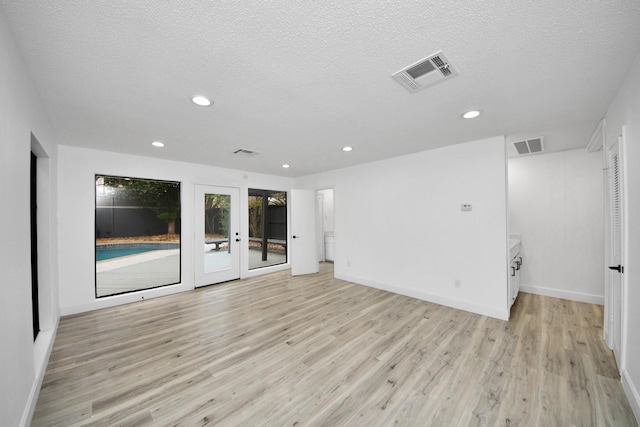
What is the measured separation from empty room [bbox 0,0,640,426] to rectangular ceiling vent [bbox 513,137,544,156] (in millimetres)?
50

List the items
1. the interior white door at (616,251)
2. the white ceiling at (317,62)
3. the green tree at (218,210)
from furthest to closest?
the green tree at (218,210) → the interior white door at (616,251) → the white ceiling at (317,62)

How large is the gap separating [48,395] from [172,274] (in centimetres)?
479

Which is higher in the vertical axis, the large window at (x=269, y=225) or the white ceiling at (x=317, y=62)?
the white ceiling at (x=317, y=62)

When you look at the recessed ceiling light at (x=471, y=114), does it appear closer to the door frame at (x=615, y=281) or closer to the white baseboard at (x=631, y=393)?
the door frame at (x=615, y=281)

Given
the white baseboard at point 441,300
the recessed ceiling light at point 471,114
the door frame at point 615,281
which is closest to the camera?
the door frame at point 615,281

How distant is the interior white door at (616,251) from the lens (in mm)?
2049

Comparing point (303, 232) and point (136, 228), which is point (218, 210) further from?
point (136, 228)

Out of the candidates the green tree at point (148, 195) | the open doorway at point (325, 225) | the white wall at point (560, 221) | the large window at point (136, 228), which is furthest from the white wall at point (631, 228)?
the green tree at point (148, 195)

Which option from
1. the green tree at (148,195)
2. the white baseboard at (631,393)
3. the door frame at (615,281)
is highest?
the green tree at (148,195)

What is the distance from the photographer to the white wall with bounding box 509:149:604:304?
146 inches

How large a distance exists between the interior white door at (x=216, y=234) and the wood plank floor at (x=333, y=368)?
1327 millimetres

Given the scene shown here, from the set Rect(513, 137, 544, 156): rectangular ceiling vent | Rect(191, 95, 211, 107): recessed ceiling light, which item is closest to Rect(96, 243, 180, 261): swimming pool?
Rect(191, 95, 211, 107): recessed ceiling light

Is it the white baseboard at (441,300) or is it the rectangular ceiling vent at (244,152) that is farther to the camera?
the rectangular ceiling vent at (244,152)

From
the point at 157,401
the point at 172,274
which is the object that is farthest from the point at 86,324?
the point at 172,274
